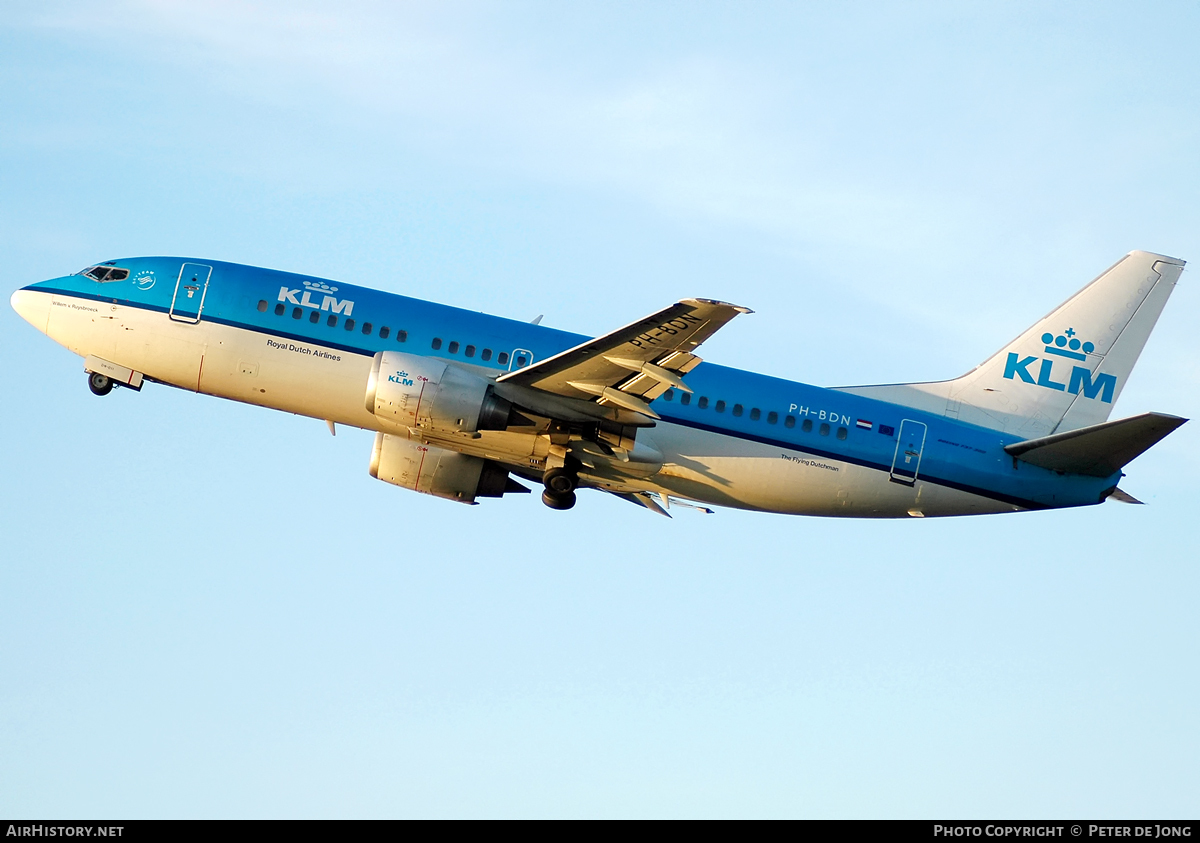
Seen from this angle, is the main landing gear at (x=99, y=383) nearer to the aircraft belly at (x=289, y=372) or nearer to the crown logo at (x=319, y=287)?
the aircraft belly at (x=289, y=372)

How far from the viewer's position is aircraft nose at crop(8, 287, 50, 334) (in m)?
36.4

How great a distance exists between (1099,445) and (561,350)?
14587 millimetres

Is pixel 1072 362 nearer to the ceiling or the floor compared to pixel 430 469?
nearer to the ceiling

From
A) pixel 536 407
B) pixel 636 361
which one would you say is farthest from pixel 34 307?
pixel 636 361

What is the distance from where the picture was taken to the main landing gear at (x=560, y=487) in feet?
116

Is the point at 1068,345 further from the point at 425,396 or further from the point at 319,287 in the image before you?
the point at 319,287

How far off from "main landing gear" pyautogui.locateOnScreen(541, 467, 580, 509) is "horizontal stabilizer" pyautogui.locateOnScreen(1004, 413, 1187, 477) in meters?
12.4

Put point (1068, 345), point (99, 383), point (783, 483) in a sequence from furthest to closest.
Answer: point (1068, 345) → point (99, 383) → point (783, 483)

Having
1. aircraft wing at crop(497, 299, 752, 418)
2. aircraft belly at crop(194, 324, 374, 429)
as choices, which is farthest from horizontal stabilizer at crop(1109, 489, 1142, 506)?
aircraft belly at crop(194, 324, 374, 429)

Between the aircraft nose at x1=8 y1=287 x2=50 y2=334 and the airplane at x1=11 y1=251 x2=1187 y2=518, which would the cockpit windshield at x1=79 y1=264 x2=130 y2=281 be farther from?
the aircraft nose at x1=8 y1=287 x2=50 y2=334

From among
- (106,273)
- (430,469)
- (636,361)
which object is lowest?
(430,469)

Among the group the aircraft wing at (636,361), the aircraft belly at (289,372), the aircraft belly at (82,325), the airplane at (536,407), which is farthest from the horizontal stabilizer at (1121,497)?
the aircraft belly at (82,325)

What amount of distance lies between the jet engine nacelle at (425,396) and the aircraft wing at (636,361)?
0.92m

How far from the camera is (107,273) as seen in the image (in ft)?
119
